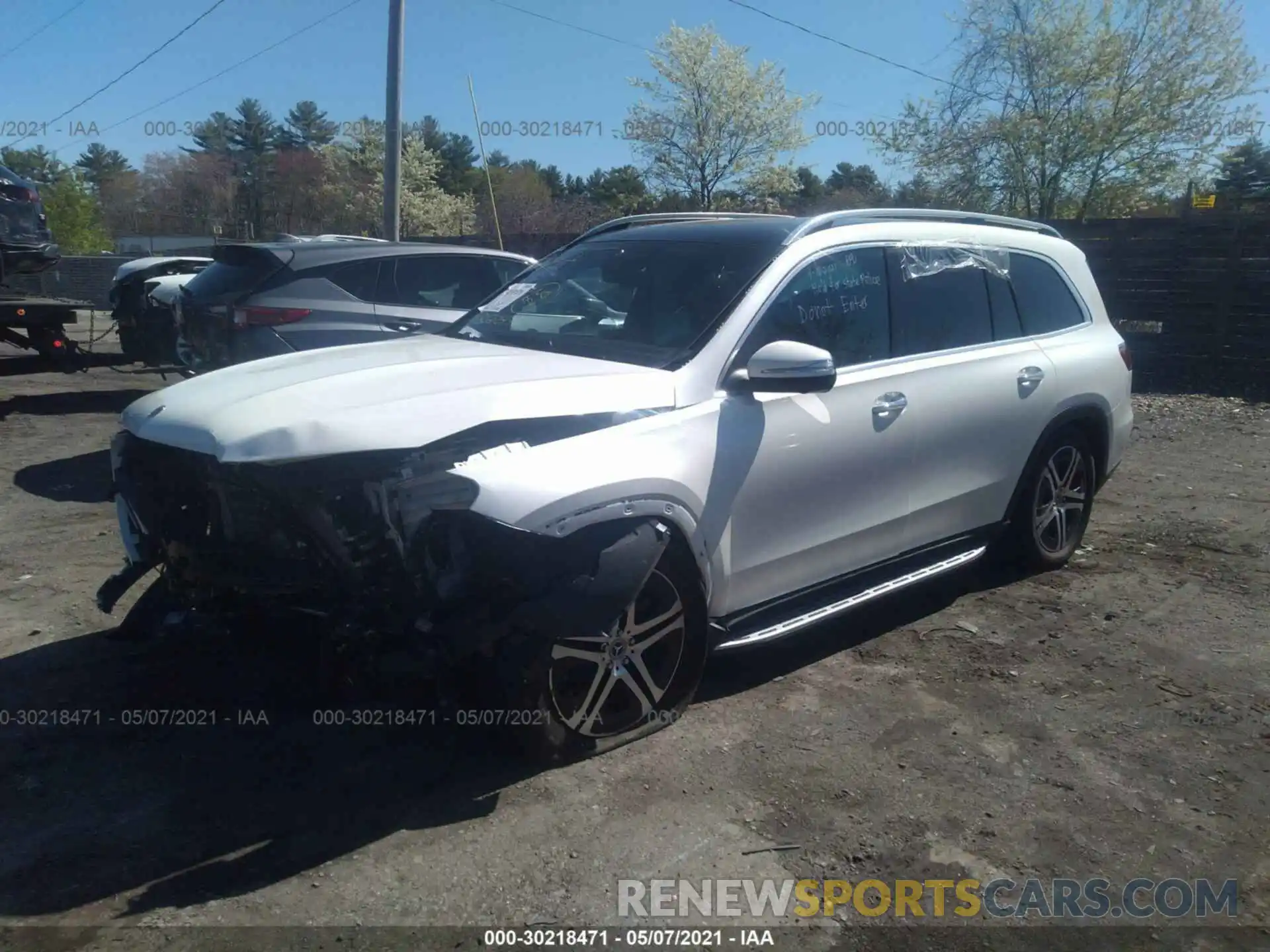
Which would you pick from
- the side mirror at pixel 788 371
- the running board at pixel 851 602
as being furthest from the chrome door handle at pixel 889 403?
the running board at pixel 851 602

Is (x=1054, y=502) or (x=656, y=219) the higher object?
(x=656, y=219)

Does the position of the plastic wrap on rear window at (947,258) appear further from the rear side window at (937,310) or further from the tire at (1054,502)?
the tire at (1054,502)

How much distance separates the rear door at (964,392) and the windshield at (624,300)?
36.2 inches

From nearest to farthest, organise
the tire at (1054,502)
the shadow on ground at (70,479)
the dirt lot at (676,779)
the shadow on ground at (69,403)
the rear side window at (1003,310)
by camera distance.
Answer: the dirt lot at (676,779) < the rear side window at (1003,310) < the tire at (1054,502) < the shadow on ground at (70,479) < the shadow on ground at (69,403)

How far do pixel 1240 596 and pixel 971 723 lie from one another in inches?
97.6

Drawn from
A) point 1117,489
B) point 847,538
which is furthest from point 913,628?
point 1117,489

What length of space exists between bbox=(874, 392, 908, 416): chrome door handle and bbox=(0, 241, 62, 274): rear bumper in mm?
9307

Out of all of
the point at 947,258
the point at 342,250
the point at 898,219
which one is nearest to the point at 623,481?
the point at 898,219

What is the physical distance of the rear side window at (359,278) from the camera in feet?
25.9

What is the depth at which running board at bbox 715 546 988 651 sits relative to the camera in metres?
3.96

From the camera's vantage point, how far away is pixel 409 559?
318 cm

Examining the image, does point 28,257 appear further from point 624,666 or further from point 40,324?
point 624,666

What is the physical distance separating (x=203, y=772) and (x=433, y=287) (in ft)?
18.2

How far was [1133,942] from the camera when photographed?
9.27 ft
